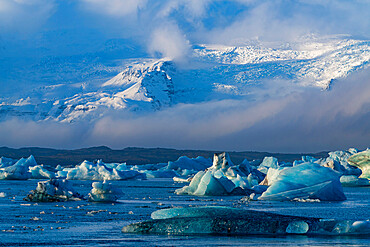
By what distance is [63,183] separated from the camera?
22.6 meters

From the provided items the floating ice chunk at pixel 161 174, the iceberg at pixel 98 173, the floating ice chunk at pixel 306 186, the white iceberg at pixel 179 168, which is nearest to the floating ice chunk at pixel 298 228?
the floating ice chunk at pixel 306 186

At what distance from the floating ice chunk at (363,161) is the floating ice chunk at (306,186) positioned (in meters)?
19.3

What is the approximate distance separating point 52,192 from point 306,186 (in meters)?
9.64

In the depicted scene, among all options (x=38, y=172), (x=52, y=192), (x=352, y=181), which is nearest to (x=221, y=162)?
(x=352, y=181)

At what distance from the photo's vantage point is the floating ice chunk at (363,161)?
143 ft

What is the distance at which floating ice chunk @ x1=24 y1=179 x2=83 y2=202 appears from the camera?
21719 millimetres

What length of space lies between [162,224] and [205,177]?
15.8m

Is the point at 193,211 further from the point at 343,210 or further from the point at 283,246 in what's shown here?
the point at 343,210

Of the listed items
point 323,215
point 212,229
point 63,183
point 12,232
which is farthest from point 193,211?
point 63,183

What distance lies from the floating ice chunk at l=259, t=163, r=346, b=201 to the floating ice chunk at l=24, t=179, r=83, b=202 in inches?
286

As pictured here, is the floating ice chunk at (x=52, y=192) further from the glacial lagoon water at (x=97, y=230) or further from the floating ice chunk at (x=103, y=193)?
the glacial lagoon water at (x=97, y=230)

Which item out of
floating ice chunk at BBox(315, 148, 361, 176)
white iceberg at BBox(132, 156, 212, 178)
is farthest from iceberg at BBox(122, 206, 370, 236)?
white iceberg at BBox(132, 156, 212, 178)

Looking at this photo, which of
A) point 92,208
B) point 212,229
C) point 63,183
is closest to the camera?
point 212,229

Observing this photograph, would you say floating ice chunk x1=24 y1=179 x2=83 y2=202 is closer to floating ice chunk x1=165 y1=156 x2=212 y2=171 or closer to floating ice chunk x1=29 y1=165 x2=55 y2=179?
floating ice chunk x1=29 y1=165 x2=55 y2=179
